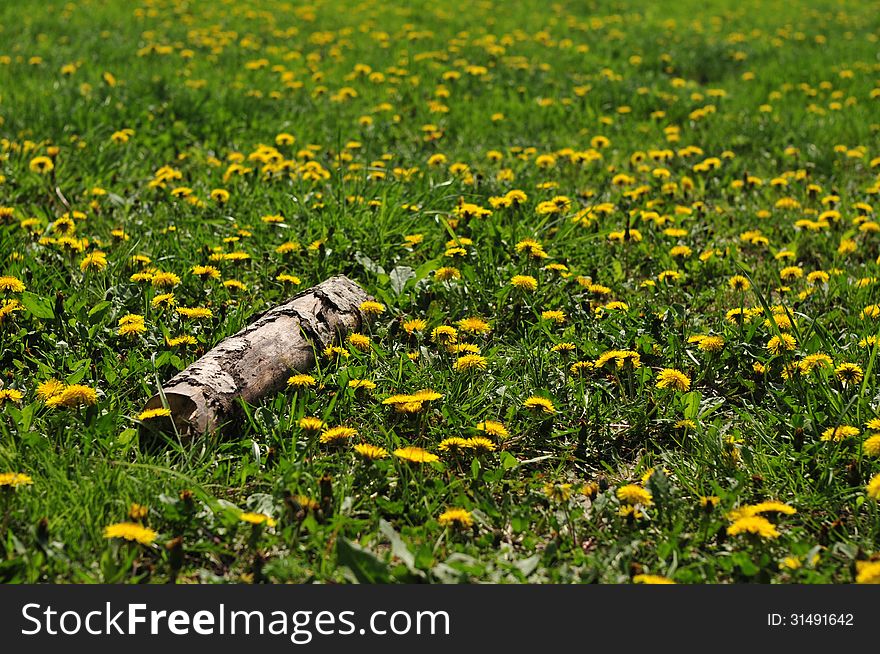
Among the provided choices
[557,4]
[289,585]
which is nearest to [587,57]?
[557,4]

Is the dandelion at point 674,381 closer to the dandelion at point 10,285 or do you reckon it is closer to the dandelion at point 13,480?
the dandelion at point 13,480

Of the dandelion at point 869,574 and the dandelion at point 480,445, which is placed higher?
the dandelion at point 480,445

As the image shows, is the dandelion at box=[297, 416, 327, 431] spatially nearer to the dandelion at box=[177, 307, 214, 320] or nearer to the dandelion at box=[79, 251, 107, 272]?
the dandelion at box=[177, 307, 214, 320]

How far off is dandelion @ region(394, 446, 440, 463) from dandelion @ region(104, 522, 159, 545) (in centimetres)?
76

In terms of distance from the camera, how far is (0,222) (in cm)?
437

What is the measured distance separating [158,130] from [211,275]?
9.88 ft

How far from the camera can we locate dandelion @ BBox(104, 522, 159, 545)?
2.26 m

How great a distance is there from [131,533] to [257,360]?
3.17 feet

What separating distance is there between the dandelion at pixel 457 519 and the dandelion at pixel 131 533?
2.64ft

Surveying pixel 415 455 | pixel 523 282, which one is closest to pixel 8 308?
pixel 415 455

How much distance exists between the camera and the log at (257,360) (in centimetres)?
288

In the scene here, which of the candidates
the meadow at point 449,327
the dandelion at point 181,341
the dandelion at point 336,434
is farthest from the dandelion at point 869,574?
the dandelion at point 181,341

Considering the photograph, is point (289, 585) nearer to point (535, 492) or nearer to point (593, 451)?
point (535, 492)

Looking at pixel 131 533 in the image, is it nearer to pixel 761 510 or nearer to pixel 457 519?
pixel 457 519
